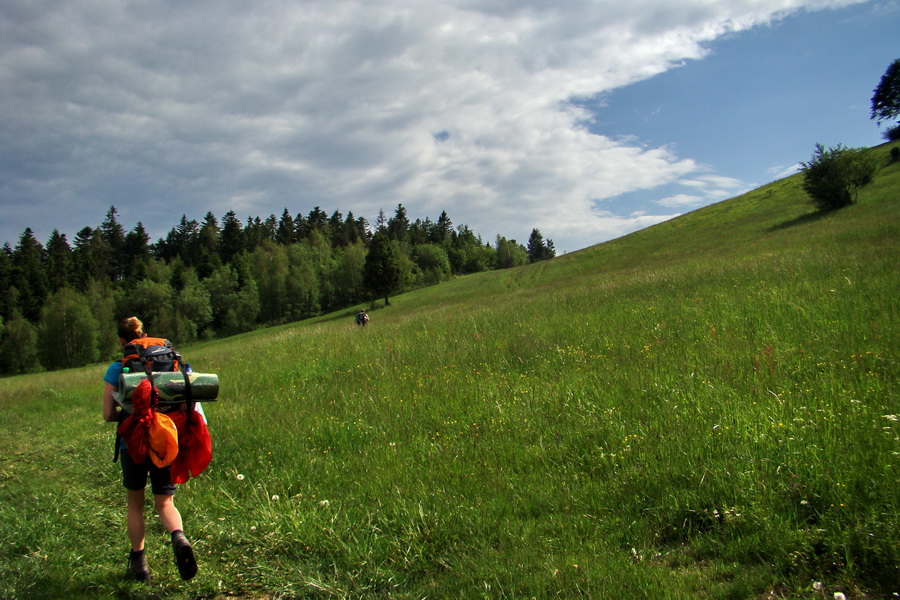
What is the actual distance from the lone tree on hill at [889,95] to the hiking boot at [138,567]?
89.4 metres

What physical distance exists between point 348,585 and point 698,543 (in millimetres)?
2470

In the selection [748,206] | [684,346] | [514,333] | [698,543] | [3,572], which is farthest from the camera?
[748,206]

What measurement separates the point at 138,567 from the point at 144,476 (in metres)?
0.72

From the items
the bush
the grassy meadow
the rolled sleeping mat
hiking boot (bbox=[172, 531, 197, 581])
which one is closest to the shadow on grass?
the bush

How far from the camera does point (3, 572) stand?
3975 millimetres

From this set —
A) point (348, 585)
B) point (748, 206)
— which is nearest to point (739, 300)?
point (348, 585)

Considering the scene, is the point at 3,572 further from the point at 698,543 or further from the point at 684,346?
the point at 684,346

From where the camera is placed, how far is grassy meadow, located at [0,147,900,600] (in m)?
3.26

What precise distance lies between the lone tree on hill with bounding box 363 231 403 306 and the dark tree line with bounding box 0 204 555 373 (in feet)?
0.44

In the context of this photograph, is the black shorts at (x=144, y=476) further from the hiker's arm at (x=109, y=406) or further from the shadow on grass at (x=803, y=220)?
the shadow on grass at (x=803, y=220)

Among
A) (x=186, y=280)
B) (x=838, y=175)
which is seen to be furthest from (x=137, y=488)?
(x=186, y=280)

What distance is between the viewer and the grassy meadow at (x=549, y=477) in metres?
3.26

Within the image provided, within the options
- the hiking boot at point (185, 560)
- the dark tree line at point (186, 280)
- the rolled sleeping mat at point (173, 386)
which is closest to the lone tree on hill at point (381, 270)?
the dark tree line at point (186, 280)

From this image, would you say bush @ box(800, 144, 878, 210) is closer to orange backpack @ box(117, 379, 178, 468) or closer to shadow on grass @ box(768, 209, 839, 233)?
shadow on grass @ box(768, 209, 839, 233)
